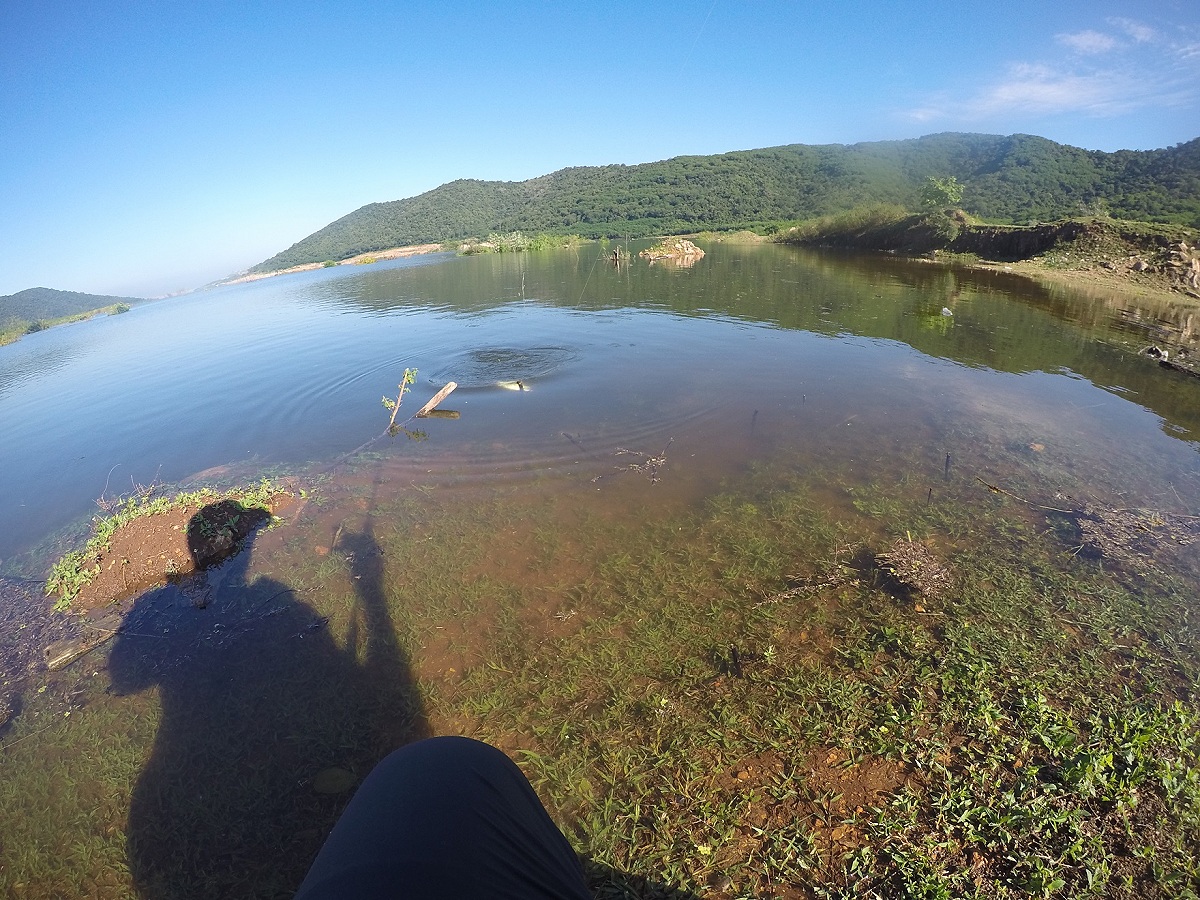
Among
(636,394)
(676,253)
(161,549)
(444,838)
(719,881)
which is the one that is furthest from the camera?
(676,253)

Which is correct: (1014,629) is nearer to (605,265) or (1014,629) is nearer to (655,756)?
(655,756)

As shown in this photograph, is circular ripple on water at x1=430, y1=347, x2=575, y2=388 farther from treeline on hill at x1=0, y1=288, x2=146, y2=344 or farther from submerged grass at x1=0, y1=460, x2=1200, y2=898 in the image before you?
treeline on hill at x1=0, y1=288, x2=146, y2=344

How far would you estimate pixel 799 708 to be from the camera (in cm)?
393

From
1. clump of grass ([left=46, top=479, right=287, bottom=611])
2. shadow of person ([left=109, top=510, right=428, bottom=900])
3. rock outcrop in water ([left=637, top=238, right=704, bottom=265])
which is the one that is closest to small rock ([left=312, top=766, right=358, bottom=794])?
shadow of person ([left=109, top=510, right=428, bottom=900])

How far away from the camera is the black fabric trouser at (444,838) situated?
1396mm

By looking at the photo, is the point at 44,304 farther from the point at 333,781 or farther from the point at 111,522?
the point at 333,781

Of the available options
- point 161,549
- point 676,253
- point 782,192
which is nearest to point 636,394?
point 161,549

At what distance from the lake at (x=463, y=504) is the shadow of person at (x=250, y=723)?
0.02 metres

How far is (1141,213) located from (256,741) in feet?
183

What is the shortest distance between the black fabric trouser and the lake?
2.34m

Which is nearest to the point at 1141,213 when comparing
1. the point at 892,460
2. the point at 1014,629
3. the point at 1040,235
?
the point at 1040,235

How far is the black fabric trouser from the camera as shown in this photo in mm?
1396

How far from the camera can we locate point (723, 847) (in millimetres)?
3066

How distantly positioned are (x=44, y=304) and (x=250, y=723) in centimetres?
12180
